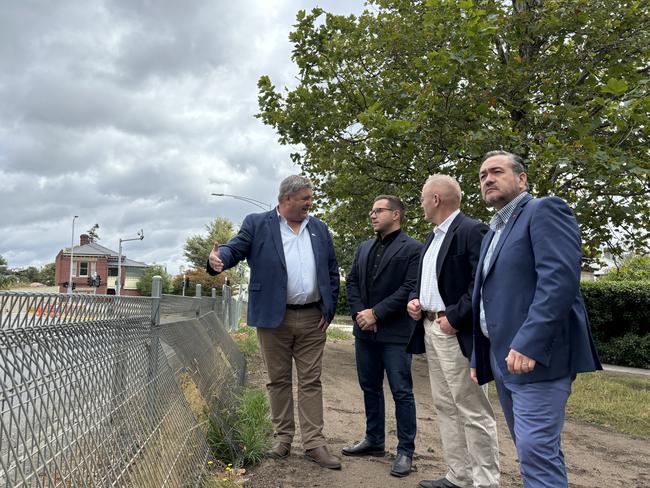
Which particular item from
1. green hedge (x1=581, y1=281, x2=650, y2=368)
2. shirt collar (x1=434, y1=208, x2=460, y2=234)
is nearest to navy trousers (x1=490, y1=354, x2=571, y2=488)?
shirt collar (x1=434, y1=208, x2=460, y2=234)

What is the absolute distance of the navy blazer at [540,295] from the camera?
2.71 meters

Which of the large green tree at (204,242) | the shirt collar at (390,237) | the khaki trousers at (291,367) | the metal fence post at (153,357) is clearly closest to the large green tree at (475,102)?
the shirt collar at (390,237)

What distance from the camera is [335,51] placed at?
36.2 ft

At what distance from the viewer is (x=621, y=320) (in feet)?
55.7

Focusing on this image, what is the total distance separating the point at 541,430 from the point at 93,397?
201 cm

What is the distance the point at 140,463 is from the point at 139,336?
717 mm

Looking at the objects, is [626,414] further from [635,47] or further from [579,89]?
[635,47]

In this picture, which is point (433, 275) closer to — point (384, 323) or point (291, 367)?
point (384, 323)

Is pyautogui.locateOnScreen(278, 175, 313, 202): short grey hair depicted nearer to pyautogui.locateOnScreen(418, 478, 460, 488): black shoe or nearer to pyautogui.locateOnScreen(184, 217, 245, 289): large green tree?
pyautogui.locateOnScreen(418, 478, 460, 488): black shoe

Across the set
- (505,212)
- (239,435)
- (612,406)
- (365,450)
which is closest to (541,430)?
(505,212)

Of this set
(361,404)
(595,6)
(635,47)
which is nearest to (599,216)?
(635,47)

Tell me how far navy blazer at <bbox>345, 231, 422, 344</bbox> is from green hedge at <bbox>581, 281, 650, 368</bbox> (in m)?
13.6

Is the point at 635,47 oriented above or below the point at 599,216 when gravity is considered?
above

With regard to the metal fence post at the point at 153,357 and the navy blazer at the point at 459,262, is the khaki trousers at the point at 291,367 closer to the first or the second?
the metal fence post at the point at 153,357
